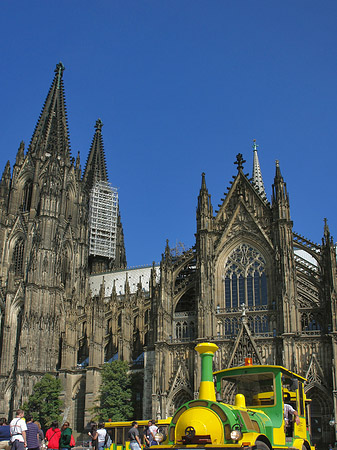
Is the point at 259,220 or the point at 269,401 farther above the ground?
the point at 259,220

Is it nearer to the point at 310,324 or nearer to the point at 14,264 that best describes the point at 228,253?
the point at 310,324

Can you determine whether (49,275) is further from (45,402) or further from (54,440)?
(54,440)

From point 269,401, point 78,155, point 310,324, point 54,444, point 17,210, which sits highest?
point 78,155

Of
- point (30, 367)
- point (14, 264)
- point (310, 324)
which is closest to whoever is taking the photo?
point (310, 324)

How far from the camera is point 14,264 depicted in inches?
2366

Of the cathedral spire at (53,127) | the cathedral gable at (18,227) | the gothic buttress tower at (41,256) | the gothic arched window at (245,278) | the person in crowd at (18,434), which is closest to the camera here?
the person in crowd at (18,434)

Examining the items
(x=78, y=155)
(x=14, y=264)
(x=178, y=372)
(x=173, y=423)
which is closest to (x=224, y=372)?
(x=173, y=423)

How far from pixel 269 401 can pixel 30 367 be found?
42677mm

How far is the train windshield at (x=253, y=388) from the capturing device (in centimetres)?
1298

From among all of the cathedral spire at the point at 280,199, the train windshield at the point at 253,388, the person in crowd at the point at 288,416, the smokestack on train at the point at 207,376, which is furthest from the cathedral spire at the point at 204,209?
the smokestack on train at the point at 207,376

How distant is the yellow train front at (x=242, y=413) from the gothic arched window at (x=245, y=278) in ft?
83.6

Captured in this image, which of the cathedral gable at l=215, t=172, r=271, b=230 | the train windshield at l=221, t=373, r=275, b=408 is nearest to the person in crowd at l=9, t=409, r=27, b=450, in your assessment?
the train windshield at l=221, t=373, r=275, b=408

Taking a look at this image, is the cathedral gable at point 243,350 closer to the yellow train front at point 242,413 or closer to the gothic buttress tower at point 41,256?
the gothic buttress tower at point 41,256

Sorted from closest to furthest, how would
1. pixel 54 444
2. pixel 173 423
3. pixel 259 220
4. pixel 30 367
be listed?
Result: 1. pixel 173 423
2. pixel 54 444
3. pixel 259 220
4. pixel 30 367
